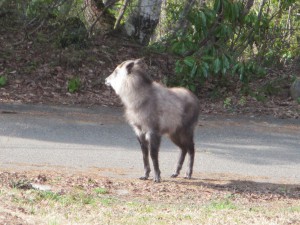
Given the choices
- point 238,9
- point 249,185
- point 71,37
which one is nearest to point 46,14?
point 71,37

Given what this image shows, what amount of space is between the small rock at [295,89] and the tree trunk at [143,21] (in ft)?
11.9

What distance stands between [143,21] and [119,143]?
6.59 meters

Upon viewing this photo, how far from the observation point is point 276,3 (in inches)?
739

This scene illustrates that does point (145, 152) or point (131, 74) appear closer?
point (131, 74)

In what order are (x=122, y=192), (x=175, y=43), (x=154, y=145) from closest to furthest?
1. (x=122, y=192)
2. (x=154, y=145)
3. (x=175, y=43)

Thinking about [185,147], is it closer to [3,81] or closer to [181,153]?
[181,153]

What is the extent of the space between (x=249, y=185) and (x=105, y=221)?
3.06 m

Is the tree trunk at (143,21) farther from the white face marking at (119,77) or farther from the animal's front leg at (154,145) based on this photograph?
the animal's front leg at (154,145)

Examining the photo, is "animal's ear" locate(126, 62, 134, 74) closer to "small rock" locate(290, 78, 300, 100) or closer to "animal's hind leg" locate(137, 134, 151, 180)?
"animal's hind leg" locate(137, 134, 151, 180)

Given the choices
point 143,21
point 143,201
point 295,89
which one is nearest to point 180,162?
point 143,201

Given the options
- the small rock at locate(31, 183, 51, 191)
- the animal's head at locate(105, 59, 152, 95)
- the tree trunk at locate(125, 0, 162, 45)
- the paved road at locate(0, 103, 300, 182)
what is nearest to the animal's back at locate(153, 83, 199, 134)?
the animal's head at locate(105, 59, 152, 95)

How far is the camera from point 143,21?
1756cm

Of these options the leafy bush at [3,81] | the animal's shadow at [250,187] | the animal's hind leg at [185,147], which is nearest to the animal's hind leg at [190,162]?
the animal's hind leg at [185,147]

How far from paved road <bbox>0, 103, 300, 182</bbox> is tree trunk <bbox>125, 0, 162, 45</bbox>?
→ 3697 mm
